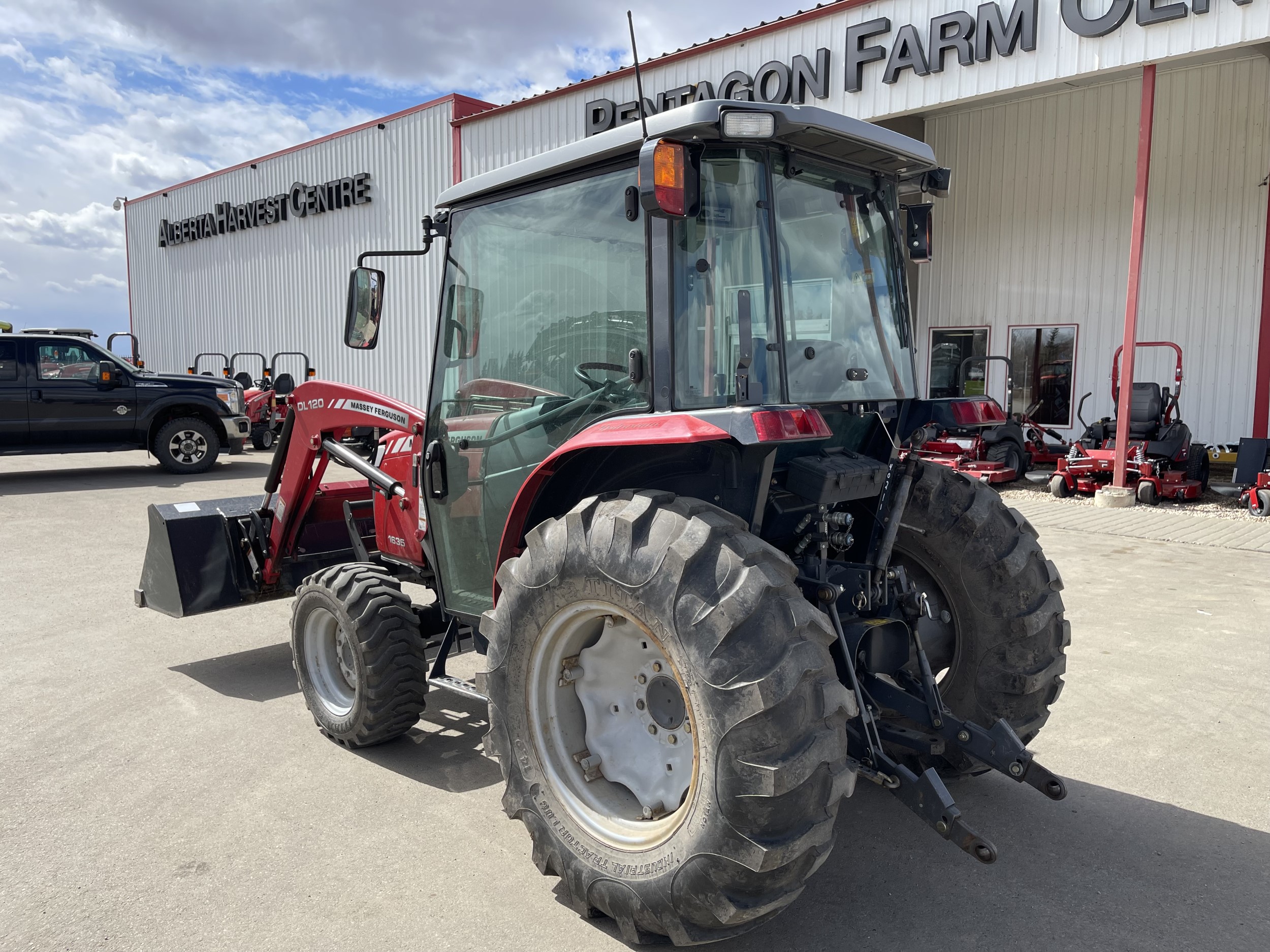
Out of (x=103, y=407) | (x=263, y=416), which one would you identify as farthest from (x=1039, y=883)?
(x=263, y=416)

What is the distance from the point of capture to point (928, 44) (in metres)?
11.4

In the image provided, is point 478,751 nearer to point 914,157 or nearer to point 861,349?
point 861,349

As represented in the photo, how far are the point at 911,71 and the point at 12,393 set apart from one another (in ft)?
41.7

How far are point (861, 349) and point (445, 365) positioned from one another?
165 cm

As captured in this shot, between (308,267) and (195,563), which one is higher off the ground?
(308,267)

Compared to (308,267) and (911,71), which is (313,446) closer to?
(911,71)

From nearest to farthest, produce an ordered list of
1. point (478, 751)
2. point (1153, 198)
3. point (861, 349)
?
point (861, 349), point (478, 751), point (1153, 198)

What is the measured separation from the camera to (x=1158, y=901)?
281cm

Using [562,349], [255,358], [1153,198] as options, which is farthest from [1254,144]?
[255,358]

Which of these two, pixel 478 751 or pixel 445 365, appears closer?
pixel 445 365

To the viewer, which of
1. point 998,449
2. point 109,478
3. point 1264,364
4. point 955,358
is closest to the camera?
point 1264,364

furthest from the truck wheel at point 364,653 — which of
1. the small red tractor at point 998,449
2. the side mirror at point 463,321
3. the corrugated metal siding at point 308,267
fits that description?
the corrugated metal siding at point 308,267

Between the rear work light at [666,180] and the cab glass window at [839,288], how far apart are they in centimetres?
34

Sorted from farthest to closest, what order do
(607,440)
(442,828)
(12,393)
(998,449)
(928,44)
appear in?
1. (998,449)
2. (12,393)
3. (928,44)
4. (442,828)
5. (607,440)
